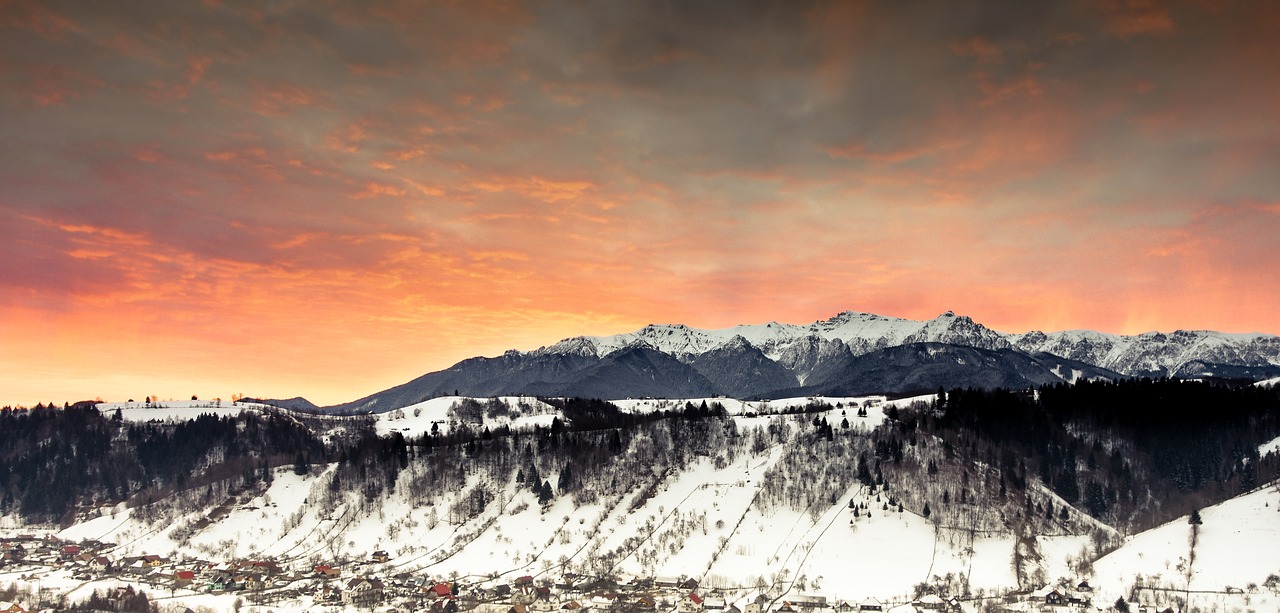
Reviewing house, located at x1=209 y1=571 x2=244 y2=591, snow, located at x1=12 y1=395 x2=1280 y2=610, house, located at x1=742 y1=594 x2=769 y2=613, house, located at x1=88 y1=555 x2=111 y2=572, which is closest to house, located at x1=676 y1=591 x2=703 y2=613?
snow, located at x1=12 y1=395 x2=1280 y2=610

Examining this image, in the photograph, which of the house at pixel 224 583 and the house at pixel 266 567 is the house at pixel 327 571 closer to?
the house at pixel 266 567

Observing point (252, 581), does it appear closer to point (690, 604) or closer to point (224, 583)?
point (224, 583)

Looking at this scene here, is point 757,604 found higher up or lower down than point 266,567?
higher up

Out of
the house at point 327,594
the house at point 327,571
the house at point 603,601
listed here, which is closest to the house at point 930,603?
the house at point 603,601

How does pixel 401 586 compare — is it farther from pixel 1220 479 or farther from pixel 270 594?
pixel 1220 479

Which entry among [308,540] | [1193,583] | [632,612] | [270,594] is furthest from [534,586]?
[1193,583]

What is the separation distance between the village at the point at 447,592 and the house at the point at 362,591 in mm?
163

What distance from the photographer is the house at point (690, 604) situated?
139375 millimetres

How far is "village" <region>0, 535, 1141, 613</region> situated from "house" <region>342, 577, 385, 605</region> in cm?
16

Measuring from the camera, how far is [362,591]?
15500 centimetres

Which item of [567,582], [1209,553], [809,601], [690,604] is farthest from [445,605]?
[1209,553]

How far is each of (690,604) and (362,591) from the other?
5577 centimetres

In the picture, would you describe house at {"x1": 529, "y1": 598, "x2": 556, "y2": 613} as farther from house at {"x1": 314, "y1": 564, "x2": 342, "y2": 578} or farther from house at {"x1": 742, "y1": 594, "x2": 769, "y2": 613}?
house at {"x1": 314, "y1": 564, "x2": 342, "y2": 578}

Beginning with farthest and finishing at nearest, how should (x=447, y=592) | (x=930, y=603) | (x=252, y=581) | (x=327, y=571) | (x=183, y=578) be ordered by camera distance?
(x=327, y=571) → (x=183, y=578) → (x=252, y=581) → (x=447, y=592) → (x=930, y=603)
